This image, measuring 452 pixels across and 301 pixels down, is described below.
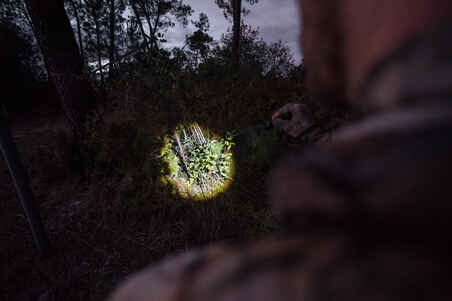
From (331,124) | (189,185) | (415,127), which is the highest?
(415,127)

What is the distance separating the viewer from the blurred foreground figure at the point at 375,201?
1.04 feet

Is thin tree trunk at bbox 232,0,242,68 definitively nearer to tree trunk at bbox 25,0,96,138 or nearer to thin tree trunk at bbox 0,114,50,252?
tree trunk at bbox 25,0,96,138

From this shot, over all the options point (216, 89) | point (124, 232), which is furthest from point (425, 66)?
point (216, 89)

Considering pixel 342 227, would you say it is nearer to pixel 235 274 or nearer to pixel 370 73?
pixel 235 274

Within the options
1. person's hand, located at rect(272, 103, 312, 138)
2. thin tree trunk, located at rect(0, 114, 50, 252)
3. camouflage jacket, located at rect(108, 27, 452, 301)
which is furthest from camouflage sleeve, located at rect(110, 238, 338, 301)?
person's hand, located at rect(272, 103, 312, 138)

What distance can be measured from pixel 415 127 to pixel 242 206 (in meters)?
3.72

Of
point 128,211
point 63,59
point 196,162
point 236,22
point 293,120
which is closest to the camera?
point 128,211

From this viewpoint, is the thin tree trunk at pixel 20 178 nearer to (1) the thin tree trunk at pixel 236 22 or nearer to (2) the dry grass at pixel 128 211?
(2) the dry grass at pixel 128 211

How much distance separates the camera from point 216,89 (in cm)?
519

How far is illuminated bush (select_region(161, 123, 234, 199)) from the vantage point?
4.07 m

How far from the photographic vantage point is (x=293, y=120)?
5570 millimetres

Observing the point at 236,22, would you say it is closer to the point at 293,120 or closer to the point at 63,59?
the point at 293,120

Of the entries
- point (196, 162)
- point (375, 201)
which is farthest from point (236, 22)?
point (375, 201)

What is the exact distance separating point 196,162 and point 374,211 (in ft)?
12.9
